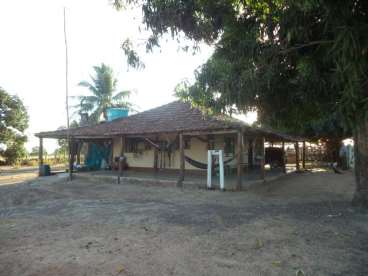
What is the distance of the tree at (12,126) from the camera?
22.3 metres

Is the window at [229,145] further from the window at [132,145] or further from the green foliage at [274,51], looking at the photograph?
the green foliage at [274,51]

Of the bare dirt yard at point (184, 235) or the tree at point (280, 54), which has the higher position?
the tree at point (280, 54)

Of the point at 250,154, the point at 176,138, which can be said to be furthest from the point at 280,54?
the point at 250,154

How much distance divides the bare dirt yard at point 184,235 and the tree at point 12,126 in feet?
52.4

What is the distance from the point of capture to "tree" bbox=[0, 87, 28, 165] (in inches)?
878

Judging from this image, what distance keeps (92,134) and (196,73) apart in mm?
7648

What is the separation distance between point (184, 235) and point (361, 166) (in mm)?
4246

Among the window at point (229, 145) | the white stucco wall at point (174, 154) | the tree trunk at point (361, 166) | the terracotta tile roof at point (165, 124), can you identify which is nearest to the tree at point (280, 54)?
the tree trunk at point (361, 166)

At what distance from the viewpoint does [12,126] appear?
22688 mm

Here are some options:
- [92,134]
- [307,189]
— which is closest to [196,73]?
[307,189]

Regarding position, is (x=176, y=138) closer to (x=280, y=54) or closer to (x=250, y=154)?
(x=250, y=154)

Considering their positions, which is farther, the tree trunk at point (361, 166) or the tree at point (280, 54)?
the tree trunk at point (361, 166)

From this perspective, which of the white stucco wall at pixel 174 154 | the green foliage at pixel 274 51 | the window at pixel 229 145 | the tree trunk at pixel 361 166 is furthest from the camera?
the window at pixel 229 145

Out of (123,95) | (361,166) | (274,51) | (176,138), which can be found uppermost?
(123,95)
